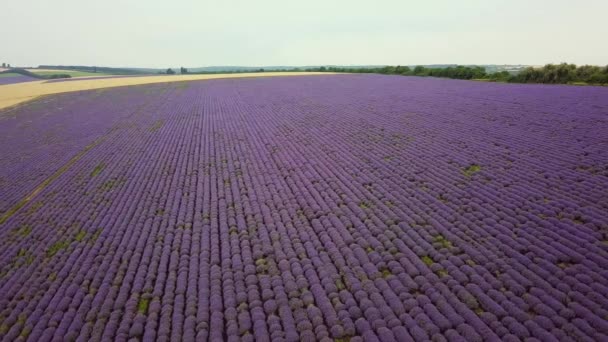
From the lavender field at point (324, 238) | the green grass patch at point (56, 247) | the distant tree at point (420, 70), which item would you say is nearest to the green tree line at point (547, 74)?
the distant tree at point (420, 70)

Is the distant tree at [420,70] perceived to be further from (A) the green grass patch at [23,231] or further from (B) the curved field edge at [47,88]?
(A) the green grass patch at [23,231]

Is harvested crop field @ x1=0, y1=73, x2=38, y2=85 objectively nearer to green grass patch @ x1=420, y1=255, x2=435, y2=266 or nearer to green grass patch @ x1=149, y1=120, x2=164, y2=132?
green grass patch @ x1=149, y1=120, x2=164, y2=132

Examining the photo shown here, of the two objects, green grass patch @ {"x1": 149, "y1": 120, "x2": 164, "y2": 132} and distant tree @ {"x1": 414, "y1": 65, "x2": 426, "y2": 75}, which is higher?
distant tree @ {"x1": 414, "y1": 65, "x2": 426, "y2": 75}

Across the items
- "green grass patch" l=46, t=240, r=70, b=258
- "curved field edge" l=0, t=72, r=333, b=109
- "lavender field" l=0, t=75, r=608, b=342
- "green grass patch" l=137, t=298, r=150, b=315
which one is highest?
"lavender field" l=0, t=75, r=608, b=342

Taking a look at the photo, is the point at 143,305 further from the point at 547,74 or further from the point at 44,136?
the point at 547,74


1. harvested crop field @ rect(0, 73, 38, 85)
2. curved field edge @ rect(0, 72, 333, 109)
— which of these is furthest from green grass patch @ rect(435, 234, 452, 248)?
harvested crop field @ rect(0, 73, 38, 85)

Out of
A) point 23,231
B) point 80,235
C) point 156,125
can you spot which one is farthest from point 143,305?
point 156,125

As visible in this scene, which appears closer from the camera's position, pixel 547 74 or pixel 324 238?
pixel 324 238

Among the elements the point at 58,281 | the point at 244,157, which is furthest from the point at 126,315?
the point at 244,157
